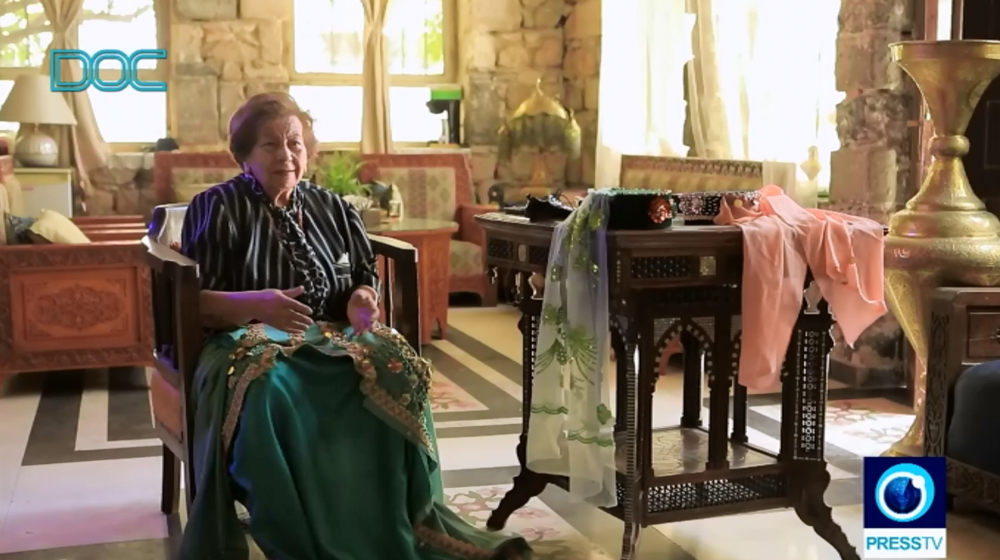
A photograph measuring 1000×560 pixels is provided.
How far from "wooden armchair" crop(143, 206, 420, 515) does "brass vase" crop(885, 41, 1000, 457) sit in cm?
158

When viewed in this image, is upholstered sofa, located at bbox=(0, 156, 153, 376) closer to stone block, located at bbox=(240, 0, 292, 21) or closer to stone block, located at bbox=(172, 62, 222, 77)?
stone block, located at bbox=(172, 62, 222, 77)

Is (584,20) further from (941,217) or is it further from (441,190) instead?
(941,217)

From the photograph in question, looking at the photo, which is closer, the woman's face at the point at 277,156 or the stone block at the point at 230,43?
the woman's face at the point at 277,156

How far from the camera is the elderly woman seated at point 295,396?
2.54 metres

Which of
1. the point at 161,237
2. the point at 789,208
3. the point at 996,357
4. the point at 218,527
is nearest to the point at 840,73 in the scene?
the point at 996,357

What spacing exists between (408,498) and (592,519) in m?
0.72

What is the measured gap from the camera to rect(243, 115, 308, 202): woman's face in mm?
2801

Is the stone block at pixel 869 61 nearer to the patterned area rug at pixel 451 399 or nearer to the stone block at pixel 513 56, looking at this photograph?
the patterned area rug at pixel 451 399

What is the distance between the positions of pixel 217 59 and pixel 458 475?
453 centimetres

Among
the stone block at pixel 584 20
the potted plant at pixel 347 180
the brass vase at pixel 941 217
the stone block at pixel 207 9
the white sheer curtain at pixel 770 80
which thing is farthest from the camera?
the stone block at pixel 584 20

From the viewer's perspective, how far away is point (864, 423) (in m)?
4.28

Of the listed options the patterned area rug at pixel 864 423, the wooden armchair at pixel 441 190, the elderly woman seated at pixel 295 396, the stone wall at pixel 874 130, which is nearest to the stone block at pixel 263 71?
the wooden armchair at pixel 441 190

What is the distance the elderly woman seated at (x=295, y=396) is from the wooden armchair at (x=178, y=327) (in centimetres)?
5

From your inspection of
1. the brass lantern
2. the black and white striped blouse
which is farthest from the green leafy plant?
the black and white striped blouse
